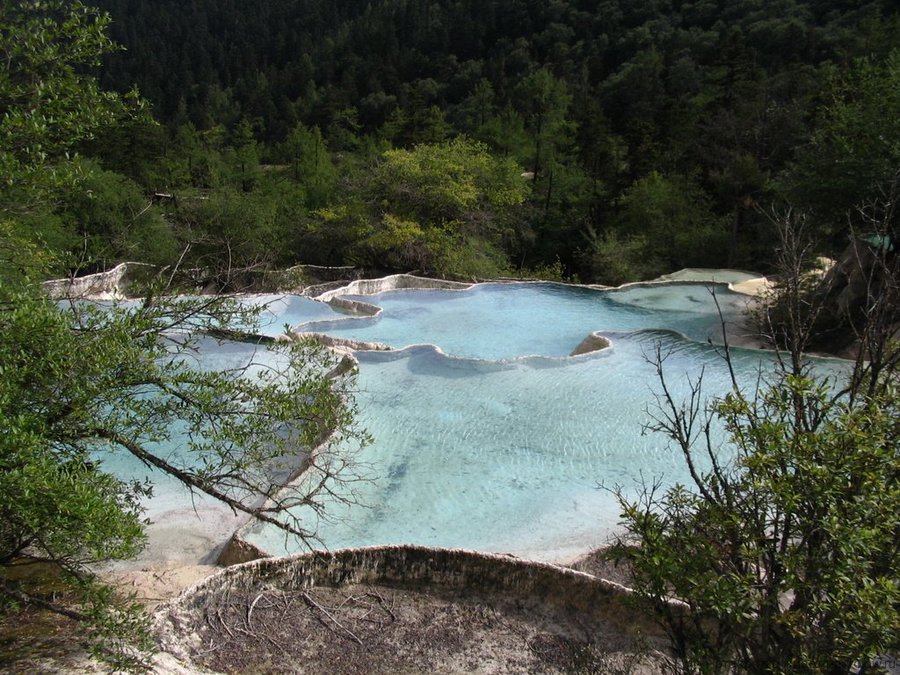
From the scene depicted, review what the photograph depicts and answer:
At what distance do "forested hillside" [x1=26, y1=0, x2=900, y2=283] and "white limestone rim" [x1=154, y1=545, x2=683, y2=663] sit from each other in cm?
268

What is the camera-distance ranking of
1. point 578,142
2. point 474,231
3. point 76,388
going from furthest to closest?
point 578,142
point 474,231
point 76,388

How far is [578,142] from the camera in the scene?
2672 centimetres

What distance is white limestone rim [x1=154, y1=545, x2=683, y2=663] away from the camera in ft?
16.8

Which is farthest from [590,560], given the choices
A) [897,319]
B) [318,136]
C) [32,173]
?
[318,136]

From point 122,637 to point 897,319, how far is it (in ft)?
38.5

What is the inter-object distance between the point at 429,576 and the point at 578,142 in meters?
23.8

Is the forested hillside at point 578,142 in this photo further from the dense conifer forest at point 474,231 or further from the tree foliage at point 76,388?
the tree foliage at point 76,388

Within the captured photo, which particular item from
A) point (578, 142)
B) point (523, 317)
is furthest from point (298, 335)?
point (578, 142)

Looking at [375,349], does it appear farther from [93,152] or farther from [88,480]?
[93,152]

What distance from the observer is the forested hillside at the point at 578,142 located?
727 inches

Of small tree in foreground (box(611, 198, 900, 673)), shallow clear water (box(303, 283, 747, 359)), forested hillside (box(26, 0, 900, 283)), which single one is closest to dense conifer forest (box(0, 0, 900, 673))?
small tree in foreground (box(611, 198, 900, 673))

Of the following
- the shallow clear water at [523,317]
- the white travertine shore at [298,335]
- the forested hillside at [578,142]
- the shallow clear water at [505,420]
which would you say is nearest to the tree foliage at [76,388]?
the white travertine shore at [298,335]

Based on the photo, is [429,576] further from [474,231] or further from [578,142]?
[578,142]

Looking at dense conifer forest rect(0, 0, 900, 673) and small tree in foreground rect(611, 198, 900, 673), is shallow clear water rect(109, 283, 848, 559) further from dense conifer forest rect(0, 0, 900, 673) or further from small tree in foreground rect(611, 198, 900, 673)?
small tree in foreground rect(611, 198, 900, 673)
